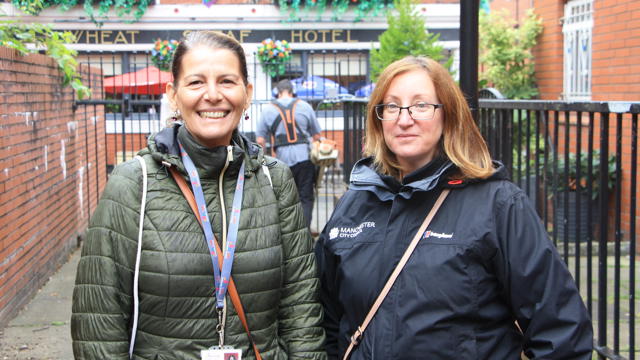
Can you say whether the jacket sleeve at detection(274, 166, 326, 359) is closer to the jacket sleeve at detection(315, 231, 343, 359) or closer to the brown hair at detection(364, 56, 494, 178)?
the jacket sleeve at detection(315, 231, 343, 359)

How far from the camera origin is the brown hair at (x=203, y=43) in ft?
7.91

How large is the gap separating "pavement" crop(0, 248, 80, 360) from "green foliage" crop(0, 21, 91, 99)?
2.26m

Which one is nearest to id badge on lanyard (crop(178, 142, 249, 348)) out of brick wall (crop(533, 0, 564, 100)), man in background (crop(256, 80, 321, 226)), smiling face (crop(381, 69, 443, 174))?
smiling face (crop(381, 69, 443, 174))

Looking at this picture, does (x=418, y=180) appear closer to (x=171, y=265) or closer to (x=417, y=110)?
(x=417, y=110)

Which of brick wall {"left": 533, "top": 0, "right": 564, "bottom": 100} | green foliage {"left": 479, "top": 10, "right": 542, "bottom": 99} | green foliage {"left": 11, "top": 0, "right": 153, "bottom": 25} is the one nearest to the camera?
brick wall {"left": 533, "top": 0, "right": 564, "bottom": 100}

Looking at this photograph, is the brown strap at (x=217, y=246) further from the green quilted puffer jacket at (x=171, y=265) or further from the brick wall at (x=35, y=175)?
the brick wall at (x=35, y=175)

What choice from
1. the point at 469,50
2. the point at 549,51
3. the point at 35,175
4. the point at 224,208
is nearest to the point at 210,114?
the point at 224,208

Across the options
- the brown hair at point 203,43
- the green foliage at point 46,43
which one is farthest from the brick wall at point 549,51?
the brown hair at point 203,43

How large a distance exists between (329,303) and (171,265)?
0.66 meters

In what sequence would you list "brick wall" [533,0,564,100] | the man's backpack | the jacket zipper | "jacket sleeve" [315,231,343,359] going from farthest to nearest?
"brick wall" [533,0,564,100] < the man's backpack < "jacket sleeve" [315,231,343,359] < the jacket zipper

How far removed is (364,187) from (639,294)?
5.29 meters

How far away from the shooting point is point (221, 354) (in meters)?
2.30

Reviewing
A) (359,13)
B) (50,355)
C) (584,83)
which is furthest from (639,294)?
(359,13)

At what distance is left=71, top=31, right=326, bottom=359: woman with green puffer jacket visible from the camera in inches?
90.5
